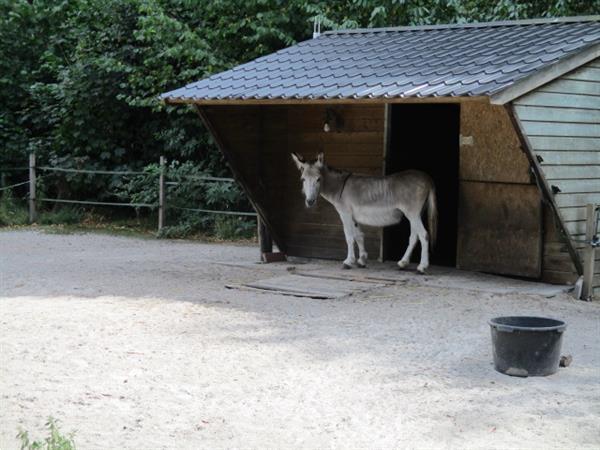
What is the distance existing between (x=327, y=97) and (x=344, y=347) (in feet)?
10.8

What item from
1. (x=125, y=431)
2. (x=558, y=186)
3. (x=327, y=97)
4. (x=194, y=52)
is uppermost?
(x=194, y=52)

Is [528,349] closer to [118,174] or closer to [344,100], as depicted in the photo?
[344,100]

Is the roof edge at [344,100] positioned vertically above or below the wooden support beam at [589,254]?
above

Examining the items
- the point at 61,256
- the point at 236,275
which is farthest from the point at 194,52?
the point at 236,275

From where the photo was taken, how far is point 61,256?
13297 millimetres

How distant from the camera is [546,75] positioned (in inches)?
372

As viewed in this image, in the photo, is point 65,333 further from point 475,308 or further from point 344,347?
point 475,308

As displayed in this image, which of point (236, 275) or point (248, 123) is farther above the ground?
point (248, 123)

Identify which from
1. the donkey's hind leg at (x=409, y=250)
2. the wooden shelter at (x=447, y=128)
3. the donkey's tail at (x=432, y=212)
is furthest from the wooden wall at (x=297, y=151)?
the donkey's tail at (x=432, y=212)

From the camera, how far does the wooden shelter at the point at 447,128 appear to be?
9.78 m

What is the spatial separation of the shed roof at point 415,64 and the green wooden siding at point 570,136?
245 millimetres

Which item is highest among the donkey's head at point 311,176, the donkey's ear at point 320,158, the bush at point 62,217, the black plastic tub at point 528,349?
the donkey's ear at point 320,158

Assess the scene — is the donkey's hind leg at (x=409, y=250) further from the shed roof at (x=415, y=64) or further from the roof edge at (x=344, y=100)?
the shed roof at (x=415, y=64)

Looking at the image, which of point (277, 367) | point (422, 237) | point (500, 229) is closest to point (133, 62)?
point (422, 237)
